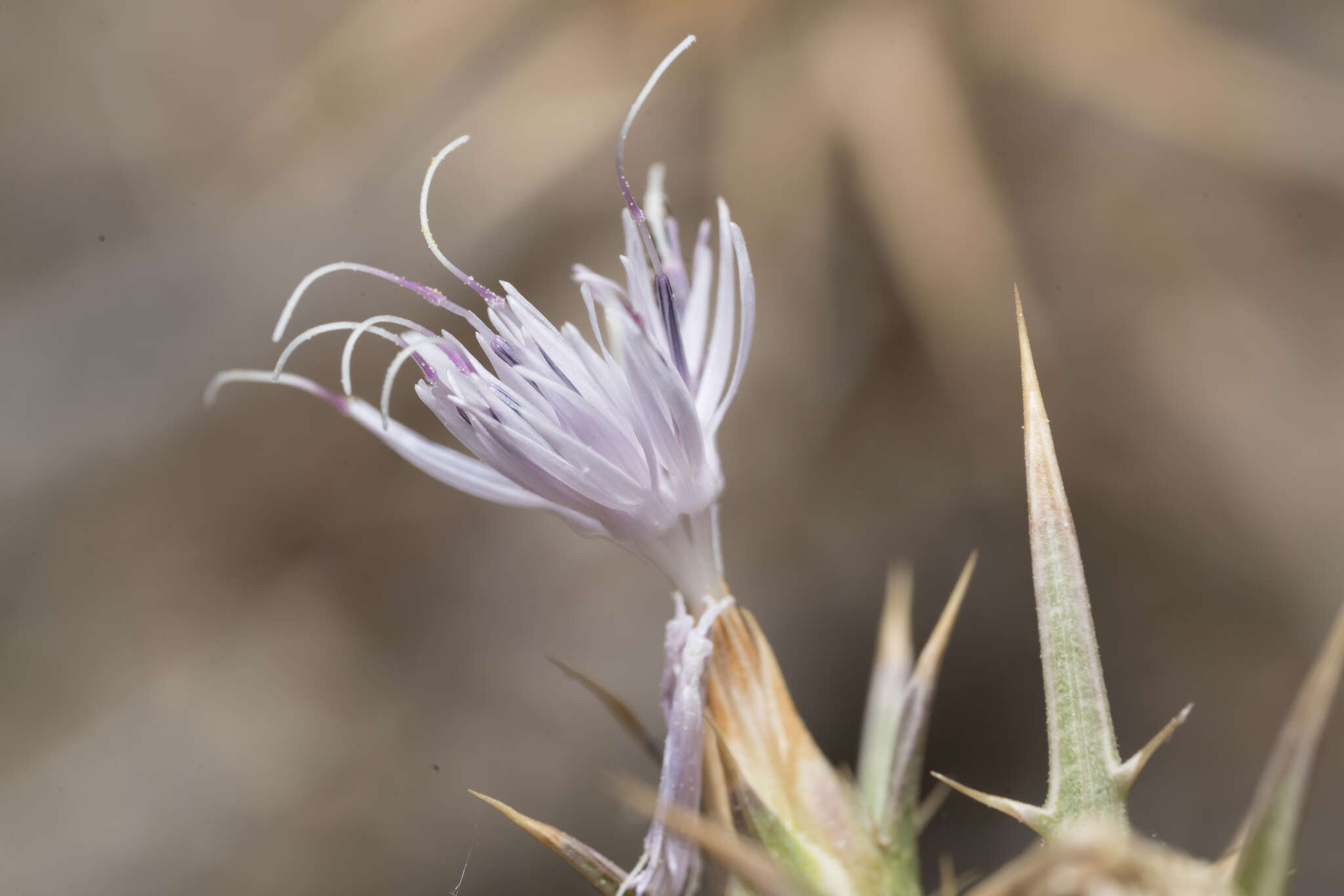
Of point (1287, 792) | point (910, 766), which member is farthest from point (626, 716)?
point (1287, 792)

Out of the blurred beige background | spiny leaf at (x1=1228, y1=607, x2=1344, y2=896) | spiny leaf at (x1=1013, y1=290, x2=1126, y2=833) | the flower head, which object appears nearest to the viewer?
spiny leaf at (x1=1228, y1=607, x2=1344, y2=896)

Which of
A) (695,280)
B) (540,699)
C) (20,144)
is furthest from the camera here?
(540,699)

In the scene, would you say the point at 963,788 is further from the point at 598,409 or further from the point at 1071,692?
the point at 598,409

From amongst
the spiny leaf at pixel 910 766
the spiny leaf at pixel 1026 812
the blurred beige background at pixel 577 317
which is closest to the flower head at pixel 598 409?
the spiny leaf at pixel 910 766

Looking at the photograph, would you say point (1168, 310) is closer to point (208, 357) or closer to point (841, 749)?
point (841, 749)

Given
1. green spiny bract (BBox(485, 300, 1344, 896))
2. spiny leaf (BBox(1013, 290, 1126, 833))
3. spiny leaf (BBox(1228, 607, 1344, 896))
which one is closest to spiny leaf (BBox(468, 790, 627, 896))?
green spiny bract (BBox(485, 300, 1344, 896))

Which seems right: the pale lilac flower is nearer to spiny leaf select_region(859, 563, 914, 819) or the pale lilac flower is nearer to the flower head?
the flower head

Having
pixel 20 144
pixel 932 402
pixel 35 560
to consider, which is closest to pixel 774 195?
pixel 932 402
